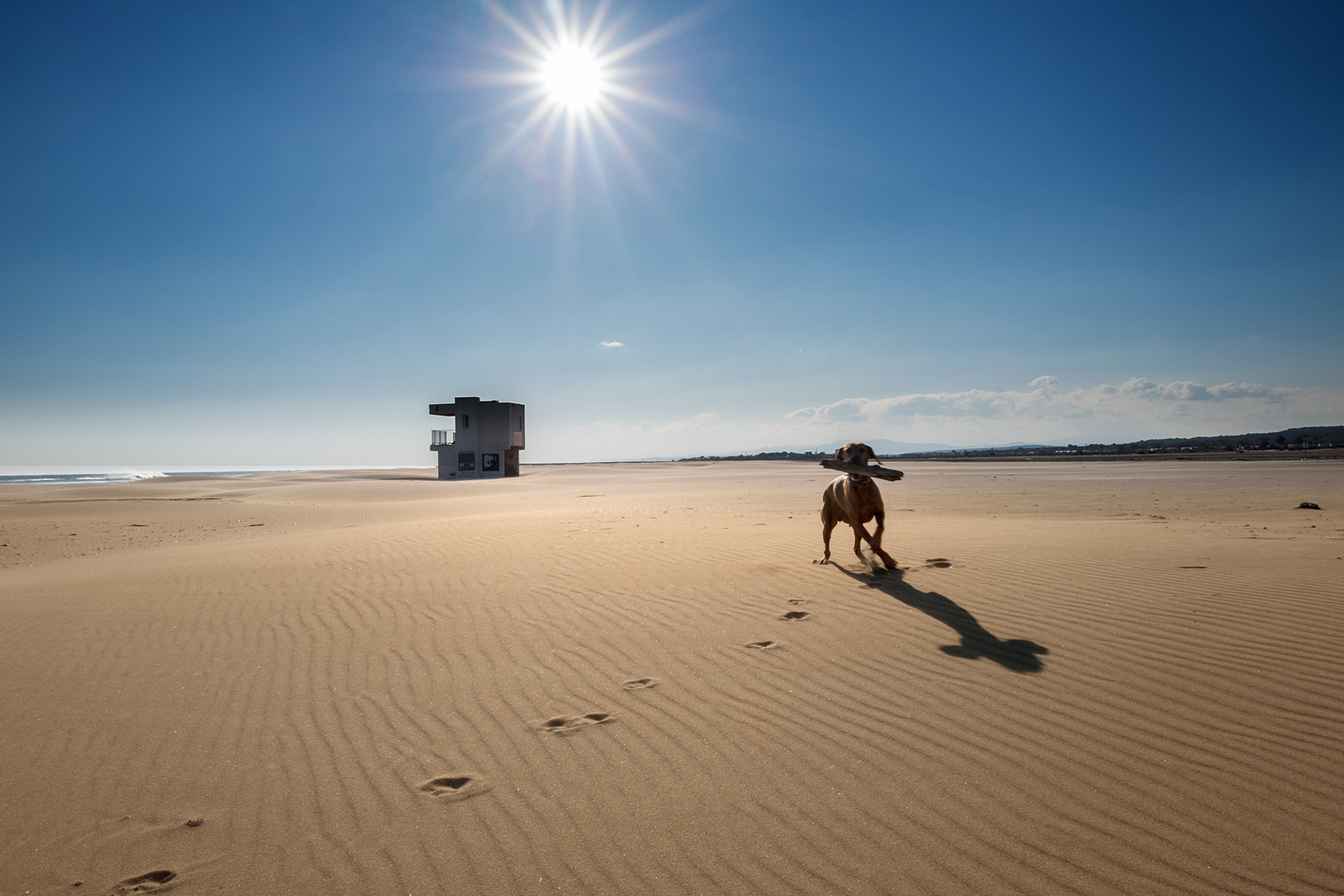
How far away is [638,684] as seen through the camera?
452 cm

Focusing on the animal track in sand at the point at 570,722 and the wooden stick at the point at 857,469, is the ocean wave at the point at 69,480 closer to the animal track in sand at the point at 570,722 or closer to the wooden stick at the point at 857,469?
the wooden stick at the point at 857,469

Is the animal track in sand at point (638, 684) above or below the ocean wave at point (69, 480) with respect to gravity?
below

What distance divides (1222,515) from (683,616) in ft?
51.5

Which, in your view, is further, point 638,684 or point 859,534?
point 859,534

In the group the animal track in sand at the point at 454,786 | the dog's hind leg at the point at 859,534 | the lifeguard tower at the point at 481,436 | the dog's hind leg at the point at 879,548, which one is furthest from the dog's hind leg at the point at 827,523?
the lifeguard tower at the point at 481,436

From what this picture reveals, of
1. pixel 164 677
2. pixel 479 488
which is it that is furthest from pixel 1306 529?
pixel 479 488

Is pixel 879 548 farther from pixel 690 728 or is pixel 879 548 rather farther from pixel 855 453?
pixel 690 728

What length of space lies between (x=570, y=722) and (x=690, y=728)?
0.80m

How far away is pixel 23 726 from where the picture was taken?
4004mm

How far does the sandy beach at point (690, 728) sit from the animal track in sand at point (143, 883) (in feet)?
0.05

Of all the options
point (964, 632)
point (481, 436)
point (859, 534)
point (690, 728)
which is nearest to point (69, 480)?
point (481, 436)

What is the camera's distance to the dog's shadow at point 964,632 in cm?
473

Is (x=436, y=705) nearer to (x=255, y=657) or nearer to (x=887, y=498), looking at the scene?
(x=255, y=657)

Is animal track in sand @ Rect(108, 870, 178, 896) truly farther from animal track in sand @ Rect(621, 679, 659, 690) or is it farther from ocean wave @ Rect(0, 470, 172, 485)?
ocean wave @ Rect(0, 470, 172, 485)
